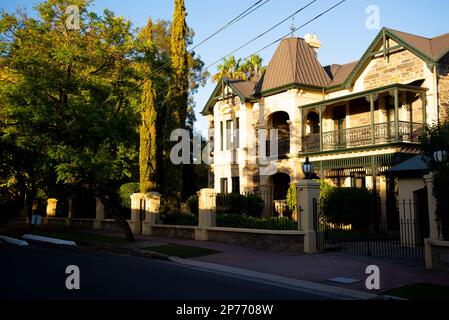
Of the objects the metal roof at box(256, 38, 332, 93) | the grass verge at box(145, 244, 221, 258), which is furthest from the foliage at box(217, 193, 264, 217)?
the metal roof at box(256, 38, 332, 93)

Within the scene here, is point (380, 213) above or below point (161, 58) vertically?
below

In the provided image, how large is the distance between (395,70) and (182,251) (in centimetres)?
1431

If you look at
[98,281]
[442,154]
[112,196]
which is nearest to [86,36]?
[112,196]

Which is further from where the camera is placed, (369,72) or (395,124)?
(369,72)

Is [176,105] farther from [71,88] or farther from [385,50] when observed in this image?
[385,50]

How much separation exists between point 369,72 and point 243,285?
17677 mm

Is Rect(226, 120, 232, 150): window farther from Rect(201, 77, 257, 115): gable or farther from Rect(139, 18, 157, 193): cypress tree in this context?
Rect(139, 18, 157, 193): cypress tree

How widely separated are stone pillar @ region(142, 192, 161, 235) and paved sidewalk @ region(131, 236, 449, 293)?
705 centimetres

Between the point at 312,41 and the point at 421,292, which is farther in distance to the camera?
the point at 312,41

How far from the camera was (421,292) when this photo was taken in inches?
382

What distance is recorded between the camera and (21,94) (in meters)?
18.4

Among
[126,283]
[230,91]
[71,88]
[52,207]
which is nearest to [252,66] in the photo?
[230,91]

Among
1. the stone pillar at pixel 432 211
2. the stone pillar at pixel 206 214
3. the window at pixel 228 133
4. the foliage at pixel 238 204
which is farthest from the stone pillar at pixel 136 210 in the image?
the stone pillar at pixel 432 211
